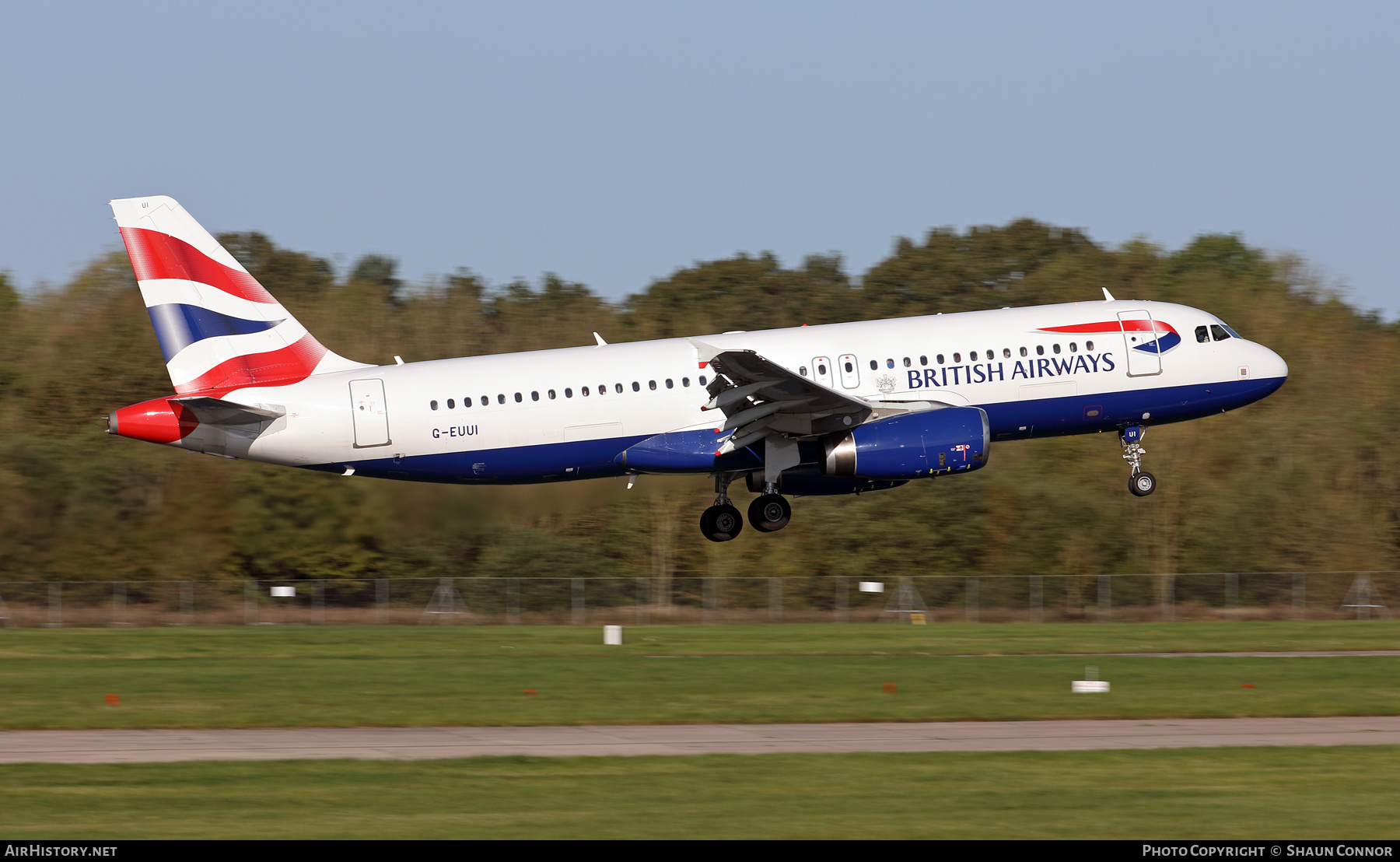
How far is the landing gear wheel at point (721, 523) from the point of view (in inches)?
1512

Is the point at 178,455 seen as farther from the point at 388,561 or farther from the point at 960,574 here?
the point at 960,574

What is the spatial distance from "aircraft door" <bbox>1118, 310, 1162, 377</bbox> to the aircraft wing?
21.6 ft

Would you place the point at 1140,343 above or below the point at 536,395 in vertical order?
above

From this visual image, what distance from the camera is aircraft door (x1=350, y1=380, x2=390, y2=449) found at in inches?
1417

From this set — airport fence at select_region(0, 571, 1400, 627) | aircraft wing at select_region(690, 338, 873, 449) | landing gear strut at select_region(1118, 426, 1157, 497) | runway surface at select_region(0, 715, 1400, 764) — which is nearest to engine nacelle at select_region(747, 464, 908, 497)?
aircraft wing at select_region(690, 338, 873, 449)

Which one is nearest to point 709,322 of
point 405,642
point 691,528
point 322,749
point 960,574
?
point 691,528

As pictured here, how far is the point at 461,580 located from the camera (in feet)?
183

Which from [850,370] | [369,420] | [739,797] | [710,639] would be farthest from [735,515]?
[739,797]

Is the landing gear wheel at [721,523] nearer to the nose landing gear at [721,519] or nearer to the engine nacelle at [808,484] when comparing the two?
the nose landing gear at [721,519]

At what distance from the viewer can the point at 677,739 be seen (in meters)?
25.1

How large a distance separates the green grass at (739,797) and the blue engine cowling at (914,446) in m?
12.0

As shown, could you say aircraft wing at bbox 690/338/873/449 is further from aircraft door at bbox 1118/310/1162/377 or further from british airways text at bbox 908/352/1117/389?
aircraft door at bbox 1118/310/1162/377

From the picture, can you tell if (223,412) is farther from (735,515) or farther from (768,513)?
(768,513)

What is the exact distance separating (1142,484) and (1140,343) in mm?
3493
